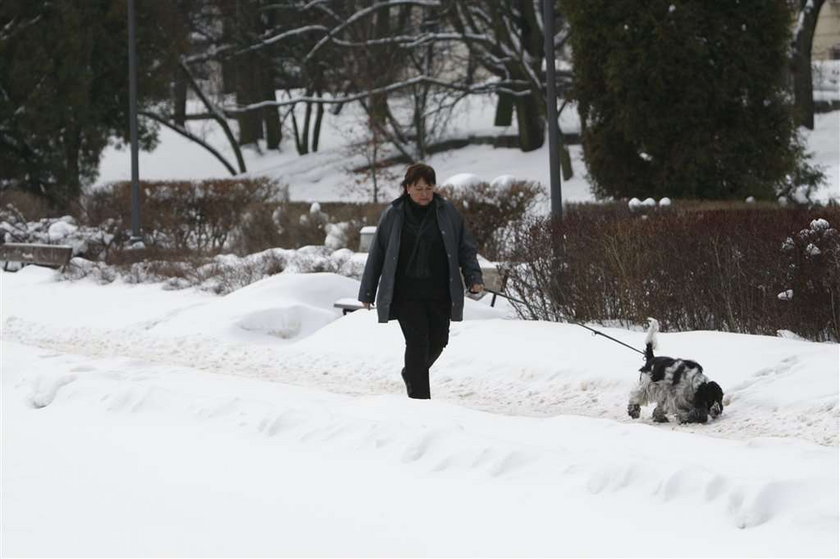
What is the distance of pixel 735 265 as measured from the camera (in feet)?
38.5

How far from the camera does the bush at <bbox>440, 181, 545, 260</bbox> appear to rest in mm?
19609

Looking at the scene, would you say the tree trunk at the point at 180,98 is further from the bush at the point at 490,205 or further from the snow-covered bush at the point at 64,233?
the bush at the point at 490,205

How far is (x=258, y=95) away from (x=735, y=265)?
123ft

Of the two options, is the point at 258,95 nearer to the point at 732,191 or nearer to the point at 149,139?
the point at 149,139

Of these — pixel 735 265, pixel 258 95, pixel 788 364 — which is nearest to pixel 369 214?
pixel 735 265

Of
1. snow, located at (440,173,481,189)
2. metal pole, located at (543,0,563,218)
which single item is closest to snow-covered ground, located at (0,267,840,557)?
metal pole, located at (543,0,563,218)

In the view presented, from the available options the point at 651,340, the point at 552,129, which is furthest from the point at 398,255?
the point at 552,129

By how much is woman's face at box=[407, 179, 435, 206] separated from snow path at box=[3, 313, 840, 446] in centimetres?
181

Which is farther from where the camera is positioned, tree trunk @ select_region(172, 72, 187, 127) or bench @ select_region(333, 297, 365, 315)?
tree trunk @ select_region(172, 72, 187, 127)

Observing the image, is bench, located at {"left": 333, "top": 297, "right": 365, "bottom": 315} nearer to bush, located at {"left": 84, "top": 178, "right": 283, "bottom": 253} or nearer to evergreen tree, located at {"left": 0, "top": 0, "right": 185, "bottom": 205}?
bush, located at {"left": 84, "top": 178, "right": 283, "bottom": 253}

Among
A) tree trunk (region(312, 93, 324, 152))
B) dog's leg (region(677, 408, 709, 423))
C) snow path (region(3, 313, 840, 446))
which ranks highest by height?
tree trunk (region(312, 93, 324, 152))

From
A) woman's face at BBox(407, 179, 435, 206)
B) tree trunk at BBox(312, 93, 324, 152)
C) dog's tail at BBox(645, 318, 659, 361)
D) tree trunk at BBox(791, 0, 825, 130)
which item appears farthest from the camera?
tree trunk at BBox(312, 93, 324, 152)

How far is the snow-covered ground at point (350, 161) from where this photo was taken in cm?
3775

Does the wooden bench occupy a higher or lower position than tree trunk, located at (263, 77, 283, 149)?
lower
